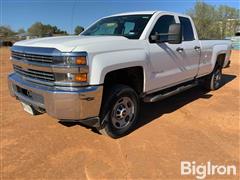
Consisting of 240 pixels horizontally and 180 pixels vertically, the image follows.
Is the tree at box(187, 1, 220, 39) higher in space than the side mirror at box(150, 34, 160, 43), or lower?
higher

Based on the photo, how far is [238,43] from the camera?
27484 mm

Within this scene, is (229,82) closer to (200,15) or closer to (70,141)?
(70,141)

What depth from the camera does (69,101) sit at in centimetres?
306

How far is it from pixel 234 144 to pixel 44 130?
320cm

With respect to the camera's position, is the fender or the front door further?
the front door

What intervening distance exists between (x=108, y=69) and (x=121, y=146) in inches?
48.6

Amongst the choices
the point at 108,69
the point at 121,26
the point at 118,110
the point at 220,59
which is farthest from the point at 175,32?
the point at 220,59

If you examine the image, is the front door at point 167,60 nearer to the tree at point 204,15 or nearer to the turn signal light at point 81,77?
the turn signal light at point 81,77

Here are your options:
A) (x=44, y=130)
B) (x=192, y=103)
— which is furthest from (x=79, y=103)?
(x=192, y=103)

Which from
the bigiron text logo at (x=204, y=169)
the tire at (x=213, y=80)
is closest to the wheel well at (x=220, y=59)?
the tire at (x=213, y=80)

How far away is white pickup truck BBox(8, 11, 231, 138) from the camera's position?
3.10 m

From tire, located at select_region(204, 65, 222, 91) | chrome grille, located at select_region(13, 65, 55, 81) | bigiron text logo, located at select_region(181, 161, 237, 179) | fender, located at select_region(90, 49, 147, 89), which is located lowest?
bigiron text logo, located at select_region(181, 161, 237, 179)

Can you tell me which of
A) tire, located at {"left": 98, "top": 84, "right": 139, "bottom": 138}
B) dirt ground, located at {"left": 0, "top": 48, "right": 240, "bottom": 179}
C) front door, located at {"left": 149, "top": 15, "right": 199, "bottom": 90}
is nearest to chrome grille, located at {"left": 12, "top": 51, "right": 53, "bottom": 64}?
tire, located at {"left": 98, "top": 84, "right": 139, "bottom": 138}

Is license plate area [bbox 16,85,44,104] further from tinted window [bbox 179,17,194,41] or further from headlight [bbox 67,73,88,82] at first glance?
tinted window [bbox 179,17,194,41]
